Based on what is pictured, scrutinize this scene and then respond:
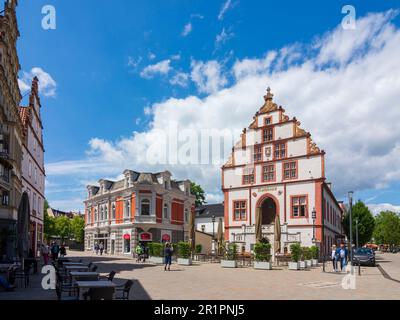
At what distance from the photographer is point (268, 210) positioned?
150 ft

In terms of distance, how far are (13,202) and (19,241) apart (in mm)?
7604

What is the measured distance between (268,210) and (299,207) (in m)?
3.91

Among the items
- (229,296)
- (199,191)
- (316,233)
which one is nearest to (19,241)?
(229,296)

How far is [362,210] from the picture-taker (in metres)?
77.1

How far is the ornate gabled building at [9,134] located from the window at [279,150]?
25.5m

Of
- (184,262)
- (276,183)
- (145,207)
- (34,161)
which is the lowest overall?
(184,262)

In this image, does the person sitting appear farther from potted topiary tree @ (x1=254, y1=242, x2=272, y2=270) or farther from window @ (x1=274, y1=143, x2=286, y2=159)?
window @ (x1=274, y1=143, x2=286, y2=159)

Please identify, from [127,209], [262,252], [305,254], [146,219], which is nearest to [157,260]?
[262,252]

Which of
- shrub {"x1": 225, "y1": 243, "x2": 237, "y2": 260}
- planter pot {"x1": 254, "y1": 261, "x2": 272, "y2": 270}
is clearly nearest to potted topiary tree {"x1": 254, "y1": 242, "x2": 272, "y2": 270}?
planter pot {"x1": 254, "y1": 261, "x2": 272, "y2": 270}

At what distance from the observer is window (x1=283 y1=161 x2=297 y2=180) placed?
43625 millimetres

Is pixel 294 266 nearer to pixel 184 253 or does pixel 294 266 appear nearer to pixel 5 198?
pixel 184 253

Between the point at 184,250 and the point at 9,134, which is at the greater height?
the point at 9,134

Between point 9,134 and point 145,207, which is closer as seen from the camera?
point 9,134

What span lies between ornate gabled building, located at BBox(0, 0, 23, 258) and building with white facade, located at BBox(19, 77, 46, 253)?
21.6ft
